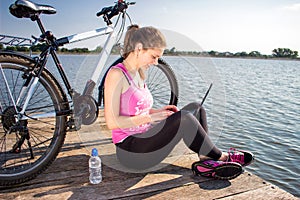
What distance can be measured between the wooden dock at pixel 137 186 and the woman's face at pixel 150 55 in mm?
831

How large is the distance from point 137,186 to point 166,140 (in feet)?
1.21

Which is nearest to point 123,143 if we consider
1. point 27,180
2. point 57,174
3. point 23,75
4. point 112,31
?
point 57,174

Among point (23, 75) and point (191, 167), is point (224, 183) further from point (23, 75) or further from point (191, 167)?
point (23, 75)

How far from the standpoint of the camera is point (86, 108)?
253 centimetres

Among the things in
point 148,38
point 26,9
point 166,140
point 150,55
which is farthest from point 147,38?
point 26,9

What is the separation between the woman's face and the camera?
201cm

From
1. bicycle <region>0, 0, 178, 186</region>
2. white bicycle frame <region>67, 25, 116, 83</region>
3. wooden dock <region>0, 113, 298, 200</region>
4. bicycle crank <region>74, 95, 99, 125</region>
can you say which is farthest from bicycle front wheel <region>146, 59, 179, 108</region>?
wooden dock <region>0, 113, 298, 200</region>

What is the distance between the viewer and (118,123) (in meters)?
2.03

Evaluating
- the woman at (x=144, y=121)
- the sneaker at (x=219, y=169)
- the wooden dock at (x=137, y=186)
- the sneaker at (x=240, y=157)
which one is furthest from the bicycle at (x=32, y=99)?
the sneaker at (x=240, y=157)

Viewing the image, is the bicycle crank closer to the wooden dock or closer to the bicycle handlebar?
the wooden dock

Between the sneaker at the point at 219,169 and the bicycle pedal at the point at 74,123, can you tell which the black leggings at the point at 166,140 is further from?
the bicycle pedal at the point at 74,123

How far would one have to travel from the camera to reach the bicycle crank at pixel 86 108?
2.47 metres

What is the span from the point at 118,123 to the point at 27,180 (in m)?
0.72

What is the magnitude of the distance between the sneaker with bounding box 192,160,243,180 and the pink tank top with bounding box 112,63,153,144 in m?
0.49
